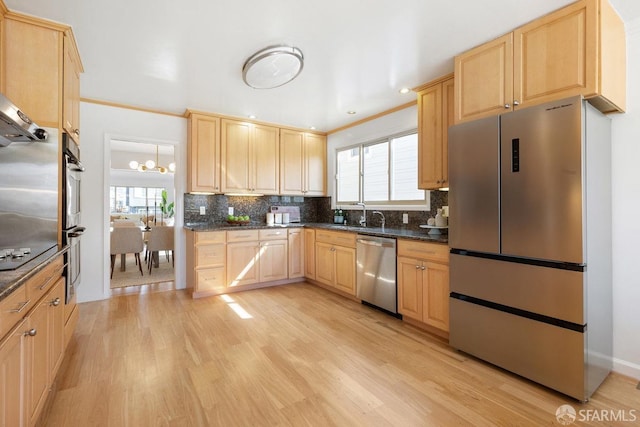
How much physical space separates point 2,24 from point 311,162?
145 inches

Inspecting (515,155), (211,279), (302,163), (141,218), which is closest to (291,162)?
(302,163)

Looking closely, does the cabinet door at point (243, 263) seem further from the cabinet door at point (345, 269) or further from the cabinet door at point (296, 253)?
the cabinet door at point (345, 269)

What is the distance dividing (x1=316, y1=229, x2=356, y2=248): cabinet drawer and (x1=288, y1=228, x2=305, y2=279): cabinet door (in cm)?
36

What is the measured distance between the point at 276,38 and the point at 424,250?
2181mm

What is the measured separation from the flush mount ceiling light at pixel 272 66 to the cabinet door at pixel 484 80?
135cm

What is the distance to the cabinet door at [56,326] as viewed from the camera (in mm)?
1773

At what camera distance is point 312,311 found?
133 inches

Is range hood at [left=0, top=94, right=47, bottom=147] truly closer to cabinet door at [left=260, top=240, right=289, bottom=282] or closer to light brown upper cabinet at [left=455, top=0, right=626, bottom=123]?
cabinet door at [left=260, top=240, right=289, bottom=282]

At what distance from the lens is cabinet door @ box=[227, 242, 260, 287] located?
404cm

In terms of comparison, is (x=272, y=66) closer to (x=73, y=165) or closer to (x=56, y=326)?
(x=73, y=165)

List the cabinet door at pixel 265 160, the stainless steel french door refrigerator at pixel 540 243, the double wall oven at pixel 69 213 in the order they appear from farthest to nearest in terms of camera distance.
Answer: the cabinet door at pixel 265 160 < the double wall oven at pixel 69 213 < the stainless steel french door refrigerator at pixel 540 243

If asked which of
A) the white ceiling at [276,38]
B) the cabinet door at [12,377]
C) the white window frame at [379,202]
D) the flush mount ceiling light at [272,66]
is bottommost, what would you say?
the cabinet door at [12,377]

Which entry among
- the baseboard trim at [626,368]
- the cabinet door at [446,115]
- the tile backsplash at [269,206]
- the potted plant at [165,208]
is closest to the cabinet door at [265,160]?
the tile backsplash at [269,206]

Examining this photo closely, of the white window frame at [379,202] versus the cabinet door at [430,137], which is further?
the white window frame at [379,202]
